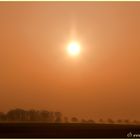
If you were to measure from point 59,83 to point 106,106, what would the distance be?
0.80ft

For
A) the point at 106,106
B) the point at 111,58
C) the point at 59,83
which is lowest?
the point at 106,106

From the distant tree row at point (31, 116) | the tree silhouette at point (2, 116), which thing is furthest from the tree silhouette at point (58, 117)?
the tree silhouette at point (2, 116)

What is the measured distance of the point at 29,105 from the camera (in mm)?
1476

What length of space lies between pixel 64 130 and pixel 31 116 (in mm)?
166

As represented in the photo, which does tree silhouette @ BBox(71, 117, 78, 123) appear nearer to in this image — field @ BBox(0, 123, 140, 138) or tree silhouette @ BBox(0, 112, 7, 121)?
field @ BBox(0, 123, 140, 138)

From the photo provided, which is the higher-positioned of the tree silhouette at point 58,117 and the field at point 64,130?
the tree silhouette at point 58,117

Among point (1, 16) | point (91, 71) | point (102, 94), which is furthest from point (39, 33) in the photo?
point (102, 94)

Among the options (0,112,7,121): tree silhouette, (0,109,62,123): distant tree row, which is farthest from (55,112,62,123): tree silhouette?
(0,112,7,121): tree silhouette

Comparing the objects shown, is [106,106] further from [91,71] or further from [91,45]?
[91,45]

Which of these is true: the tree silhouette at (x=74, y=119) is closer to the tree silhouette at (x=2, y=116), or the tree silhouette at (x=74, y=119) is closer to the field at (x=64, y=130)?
the field at (x=64, y=130)

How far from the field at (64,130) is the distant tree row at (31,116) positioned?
0.02 metres

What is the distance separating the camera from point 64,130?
4.71 ft

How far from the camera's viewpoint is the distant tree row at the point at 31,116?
1.46 meters

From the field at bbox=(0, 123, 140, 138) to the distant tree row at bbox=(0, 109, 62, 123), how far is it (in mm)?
24
